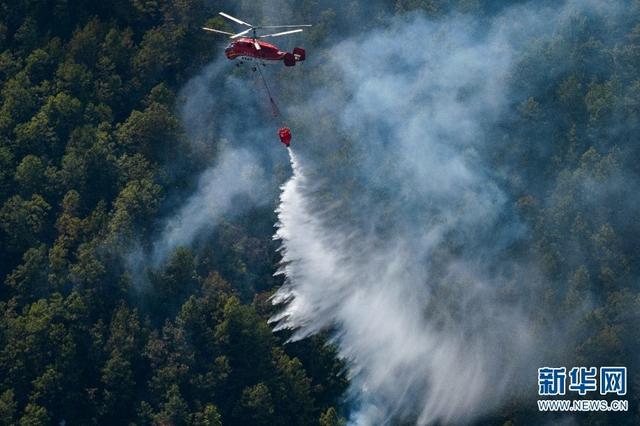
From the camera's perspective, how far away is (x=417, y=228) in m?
87.2

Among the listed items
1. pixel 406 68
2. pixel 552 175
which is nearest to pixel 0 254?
pixel 406 68

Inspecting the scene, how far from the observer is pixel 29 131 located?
302ft

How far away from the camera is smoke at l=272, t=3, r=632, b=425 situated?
274 feet

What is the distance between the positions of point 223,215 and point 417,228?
11123 millimetres

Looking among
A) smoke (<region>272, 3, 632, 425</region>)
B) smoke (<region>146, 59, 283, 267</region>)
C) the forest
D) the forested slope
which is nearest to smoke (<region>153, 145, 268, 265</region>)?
smoke (<region>146, 59, 283, 267</region>)

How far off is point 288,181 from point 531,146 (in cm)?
1449

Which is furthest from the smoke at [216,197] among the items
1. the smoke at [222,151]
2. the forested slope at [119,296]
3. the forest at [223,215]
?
the forested slope at [119,296]

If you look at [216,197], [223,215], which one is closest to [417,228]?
[223,215]

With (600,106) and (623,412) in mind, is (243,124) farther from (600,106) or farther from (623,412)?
(623,412)

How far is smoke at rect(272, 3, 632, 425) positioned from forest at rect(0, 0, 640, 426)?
12.8 inches

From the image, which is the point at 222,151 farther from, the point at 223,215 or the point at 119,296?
the point at 119,296

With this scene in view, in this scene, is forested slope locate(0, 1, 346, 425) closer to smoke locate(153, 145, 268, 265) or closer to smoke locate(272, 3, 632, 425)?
smoke locate(153, 145, 268, 265)

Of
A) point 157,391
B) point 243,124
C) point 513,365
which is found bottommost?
point 157,391

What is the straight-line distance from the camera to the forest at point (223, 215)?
277ft
